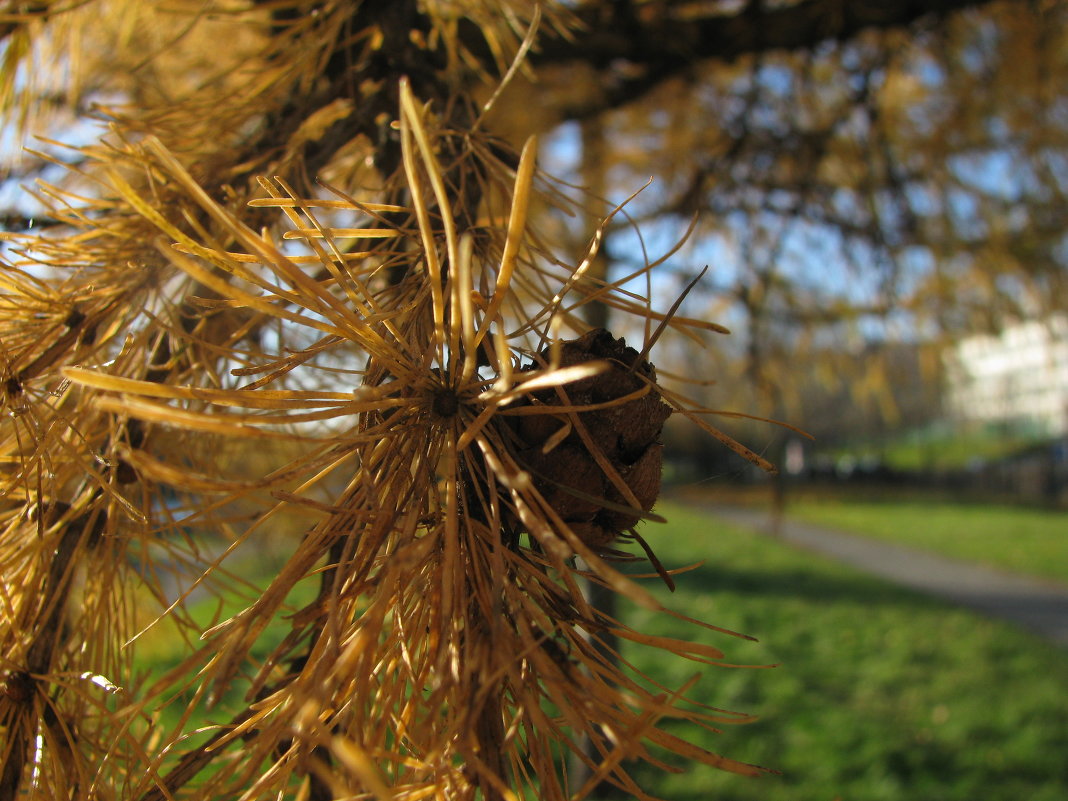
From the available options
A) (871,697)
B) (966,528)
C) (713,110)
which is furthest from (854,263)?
(966,528)

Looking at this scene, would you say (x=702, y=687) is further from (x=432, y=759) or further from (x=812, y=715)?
(x=432, y=759)

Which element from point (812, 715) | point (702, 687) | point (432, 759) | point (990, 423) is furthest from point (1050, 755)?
point (990, 423)

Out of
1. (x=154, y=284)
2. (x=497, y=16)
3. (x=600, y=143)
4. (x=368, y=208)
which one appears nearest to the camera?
(x=368, y=208)

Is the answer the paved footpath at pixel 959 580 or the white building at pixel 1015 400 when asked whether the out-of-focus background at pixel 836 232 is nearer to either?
the paved footpath at pixel 959 580

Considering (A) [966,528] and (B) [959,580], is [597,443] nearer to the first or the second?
(B) [959,580]

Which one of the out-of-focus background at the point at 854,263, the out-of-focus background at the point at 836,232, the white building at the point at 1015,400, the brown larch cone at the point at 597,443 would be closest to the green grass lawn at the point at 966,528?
the out-of-focus background at the point at 854,263

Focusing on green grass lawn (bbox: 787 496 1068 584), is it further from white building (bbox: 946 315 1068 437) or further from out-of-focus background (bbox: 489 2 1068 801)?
white building (bbox: 946 315 1068 437)

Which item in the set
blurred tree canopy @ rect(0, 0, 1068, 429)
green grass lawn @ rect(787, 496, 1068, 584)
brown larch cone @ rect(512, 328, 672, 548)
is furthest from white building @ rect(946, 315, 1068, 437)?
brown larch cone @ rect(512, 328, 672, 548)

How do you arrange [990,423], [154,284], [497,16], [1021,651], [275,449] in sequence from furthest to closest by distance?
1. [990,423]
2. [1021,651]
3. [275,449]
4. [497,16]
5. [154,284]
